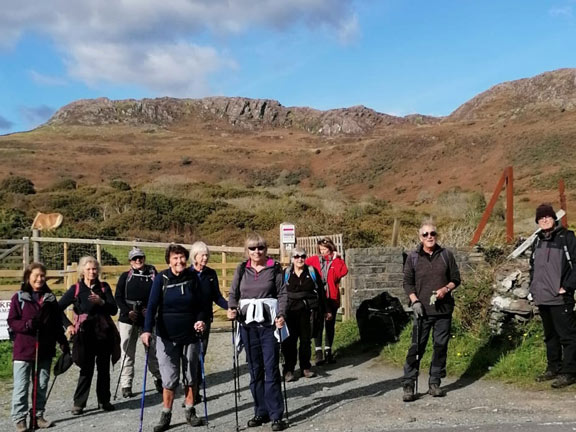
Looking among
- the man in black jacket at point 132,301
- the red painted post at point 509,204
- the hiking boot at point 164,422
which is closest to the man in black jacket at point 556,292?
the hiking boot at point 164,422

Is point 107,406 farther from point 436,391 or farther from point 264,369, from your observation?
point 436,391

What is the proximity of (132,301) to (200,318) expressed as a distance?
158 centimetres

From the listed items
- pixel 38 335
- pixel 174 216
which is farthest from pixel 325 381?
pixel 174 216

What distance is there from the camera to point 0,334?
10.2 meters

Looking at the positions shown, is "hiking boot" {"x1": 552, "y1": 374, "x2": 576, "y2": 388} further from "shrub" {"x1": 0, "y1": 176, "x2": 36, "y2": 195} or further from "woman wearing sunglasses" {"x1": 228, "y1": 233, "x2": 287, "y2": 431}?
"shrub" {"x1": 0, "y1": 176, "x2": 36, "y2": 195}

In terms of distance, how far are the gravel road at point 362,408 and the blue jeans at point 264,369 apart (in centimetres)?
22

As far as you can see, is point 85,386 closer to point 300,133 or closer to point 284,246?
point 284,246

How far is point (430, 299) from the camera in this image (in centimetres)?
645

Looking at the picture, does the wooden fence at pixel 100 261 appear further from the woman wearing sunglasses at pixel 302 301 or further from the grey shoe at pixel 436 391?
the grey shoe at pixel 436 391

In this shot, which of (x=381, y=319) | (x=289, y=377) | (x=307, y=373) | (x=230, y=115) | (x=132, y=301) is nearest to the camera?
(x=132, y=301)

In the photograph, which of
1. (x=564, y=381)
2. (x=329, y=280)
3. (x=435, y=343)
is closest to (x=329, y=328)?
(x=329, y=280)

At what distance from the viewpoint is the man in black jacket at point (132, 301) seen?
23.5 feet

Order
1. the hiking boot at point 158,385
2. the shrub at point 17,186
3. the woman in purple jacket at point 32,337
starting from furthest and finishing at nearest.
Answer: the shrub at point 17,186 → the hiking boot at point 158,385 → the woman in purple jacket at point 32,337

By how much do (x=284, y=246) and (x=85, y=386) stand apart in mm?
5799
